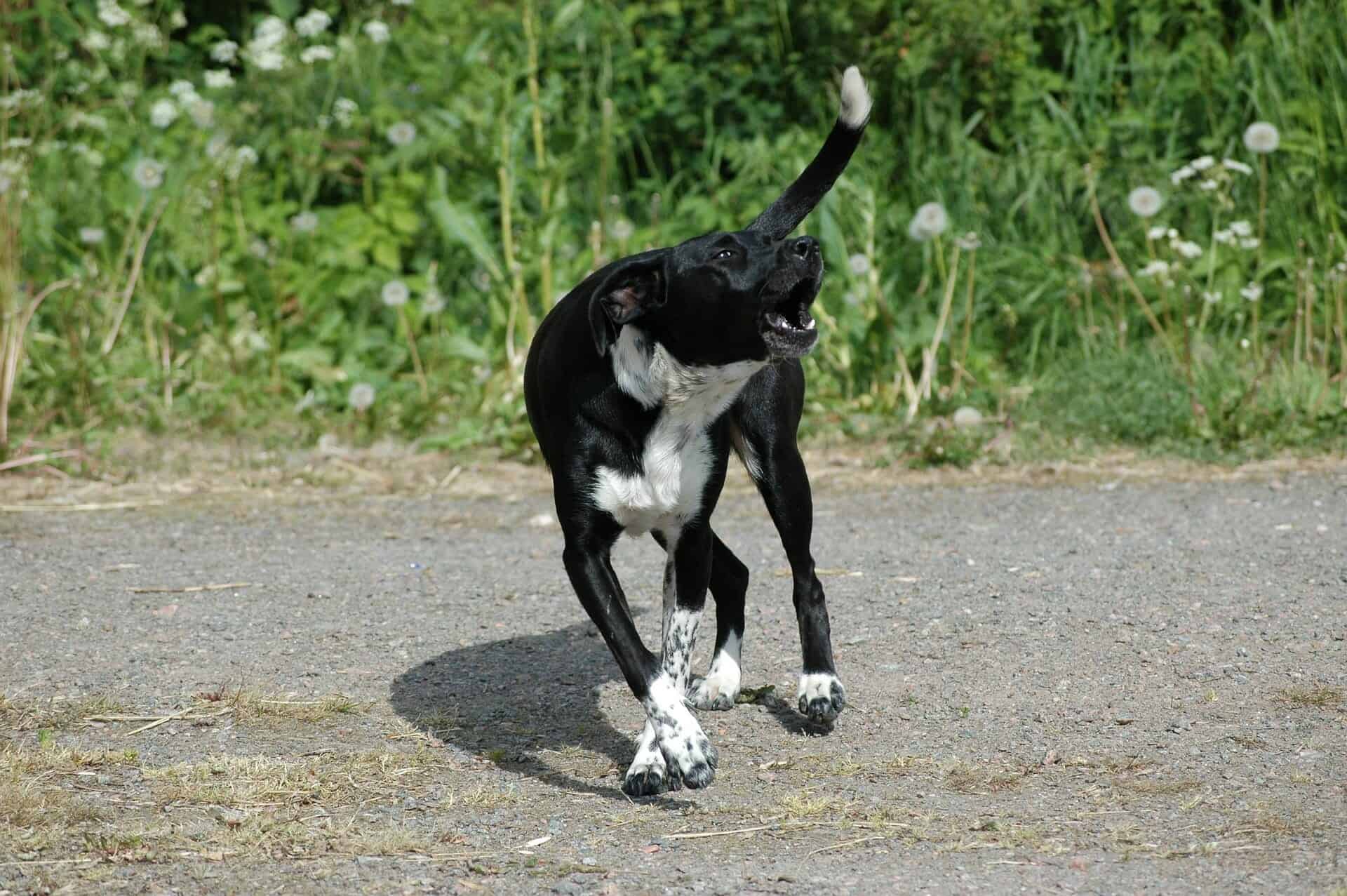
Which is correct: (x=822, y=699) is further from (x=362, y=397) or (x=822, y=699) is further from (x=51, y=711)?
(x=362, y=397)

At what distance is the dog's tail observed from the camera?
13.2 ft

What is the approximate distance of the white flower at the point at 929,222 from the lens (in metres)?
7.21

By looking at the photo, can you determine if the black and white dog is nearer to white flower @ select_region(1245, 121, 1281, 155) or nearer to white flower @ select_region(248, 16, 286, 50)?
white flower @ select_region(1245, 121, 1281, 155)

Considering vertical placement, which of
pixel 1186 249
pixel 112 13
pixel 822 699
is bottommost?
pixel 822 699

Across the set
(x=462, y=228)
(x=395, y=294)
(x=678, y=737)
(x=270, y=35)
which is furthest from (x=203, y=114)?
(x=678, y=737)

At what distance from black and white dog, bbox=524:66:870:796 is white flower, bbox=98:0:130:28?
5.73m

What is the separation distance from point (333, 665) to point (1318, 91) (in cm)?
608

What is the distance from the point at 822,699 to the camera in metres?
3.87

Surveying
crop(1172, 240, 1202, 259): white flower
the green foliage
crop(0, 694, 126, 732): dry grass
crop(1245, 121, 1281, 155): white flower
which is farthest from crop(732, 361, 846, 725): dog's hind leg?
crop(1245, 121, 1281, 155): white flower

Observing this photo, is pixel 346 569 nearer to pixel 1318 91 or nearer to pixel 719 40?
pixel 719 40

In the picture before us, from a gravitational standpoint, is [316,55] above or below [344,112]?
above

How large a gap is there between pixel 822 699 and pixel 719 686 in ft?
1.20

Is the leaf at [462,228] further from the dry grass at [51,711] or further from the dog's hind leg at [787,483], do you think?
the dry grass at [51,711]

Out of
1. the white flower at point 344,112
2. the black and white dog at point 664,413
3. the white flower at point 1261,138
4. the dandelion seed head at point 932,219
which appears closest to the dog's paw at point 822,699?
the black and white dog at point 664,413
